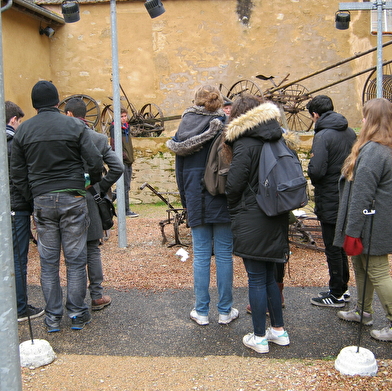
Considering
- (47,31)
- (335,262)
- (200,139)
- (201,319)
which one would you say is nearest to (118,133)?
(200,139)

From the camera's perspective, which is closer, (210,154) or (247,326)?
(210,154)

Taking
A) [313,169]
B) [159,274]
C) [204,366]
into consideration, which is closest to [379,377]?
[204,366]

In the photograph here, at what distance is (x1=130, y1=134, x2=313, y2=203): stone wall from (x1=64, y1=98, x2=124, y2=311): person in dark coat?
222 inches

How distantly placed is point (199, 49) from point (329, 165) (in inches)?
403

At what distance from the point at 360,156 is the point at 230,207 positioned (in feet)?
2.97

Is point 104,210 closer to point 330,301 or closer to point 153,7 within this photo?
point 330,301

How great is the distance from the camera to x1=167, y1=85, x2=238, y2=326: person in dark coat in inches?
132

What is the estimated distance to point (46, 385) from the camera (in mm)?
2719

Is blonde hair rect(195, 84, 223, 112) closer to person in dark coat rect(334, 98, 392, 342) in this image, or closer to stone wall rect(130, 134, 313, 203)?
person in dark coat rect(334, 98, 392, 342)

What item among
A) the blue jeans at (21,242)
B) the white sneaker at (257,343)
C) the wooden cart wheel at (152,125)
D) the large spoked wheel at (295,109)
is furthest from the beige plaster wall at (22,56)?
the white sneaker at (257,343)

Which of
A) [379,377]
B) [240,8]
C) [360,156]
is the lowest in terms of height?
[379,377]

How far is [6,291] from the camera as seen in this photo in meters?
1.89

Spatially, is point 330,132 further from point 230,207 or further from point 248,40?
point 248,40

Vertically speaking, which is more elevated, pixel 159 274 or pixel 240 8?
pixel 240 8
